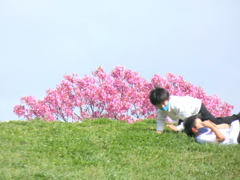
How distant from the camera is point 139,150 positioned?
954 cm

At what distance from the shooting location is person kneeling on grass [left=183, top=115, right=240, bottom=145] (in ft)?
32.3

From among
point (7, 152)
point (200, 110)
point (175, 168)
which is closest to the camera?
point (175, 168)

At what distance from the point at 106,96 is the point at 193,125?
10.7 m

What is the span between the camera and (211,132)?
10.1 meters

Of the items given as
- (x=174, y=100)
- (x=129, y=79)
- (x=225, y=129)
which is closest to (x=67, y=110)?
(x=129, y=79)

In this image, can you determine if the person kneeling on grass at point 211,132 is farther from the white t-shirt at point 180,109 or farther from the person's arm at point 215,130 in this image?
the white t-shirt at point 180,109

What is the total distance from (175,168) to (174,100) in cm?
321

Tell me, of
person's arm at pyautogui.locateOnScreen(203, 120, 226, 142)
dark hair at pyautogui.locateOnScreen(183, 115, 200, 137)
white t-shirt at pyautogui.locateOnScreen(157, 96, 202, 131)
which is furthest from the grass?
white t-shirt at pyautogui.locateOnScreen(157, 96, 202, 131)

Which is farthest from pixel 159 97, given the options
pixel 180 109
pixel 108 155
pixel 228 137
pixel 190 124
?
pixel 108 155

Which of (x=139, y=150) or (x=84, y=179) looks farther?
(x=139, y=150)

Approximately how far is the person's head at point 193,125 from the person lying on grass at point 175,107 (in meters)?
0.86

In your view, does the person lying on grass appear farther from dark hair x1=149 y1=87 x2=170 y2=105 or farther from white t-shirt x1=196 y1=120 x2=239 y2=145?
white t-shirt x1=196 y1=120 x2=239 y2=145

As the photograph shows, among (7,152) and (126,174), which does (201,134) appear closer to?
(126,174)

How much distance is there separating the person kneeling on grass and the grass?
25 centimetres
